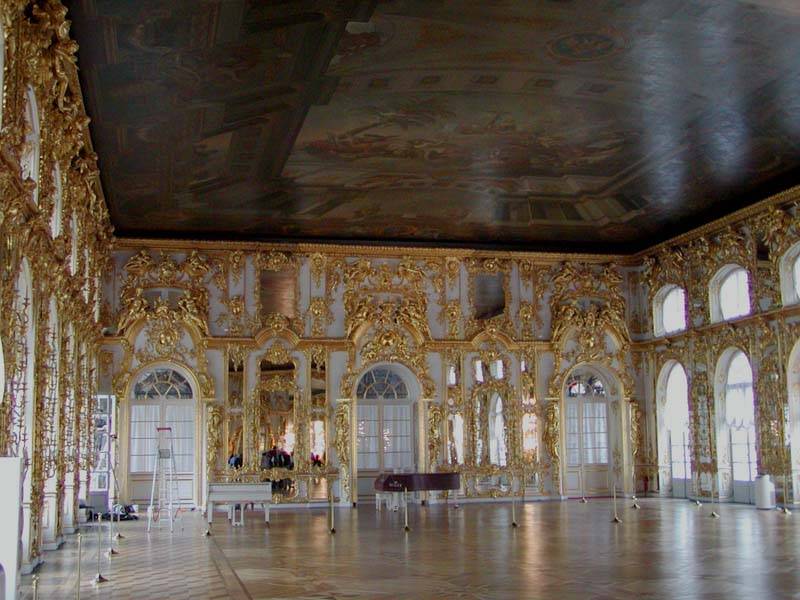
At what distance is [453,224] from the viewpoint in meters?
26.2

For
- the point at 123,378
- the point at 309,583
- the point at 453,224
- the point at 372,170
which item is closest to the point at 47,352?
the point at 309,583

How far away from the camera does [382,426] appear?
27.4 m

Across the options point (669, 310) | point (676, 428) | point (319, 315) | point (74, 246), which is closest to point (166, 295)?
point (319, 315)

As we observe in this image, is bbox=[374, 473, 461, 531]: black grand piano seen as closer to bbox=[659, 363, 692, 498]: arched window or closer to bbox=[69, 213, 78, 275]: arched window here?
bbox=[659, 363, 692, 498]: arched window

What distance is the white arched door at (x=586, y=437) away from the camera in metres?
28.3

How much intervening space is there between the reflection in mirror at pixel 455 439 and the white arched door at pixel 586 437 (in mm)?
3082

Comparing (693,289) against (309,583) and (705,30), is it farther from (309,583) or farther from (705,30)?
(309,583)

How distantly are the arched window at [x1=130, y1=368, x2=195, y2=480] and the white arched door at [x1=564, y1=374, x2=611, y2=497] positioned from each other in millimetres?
10391

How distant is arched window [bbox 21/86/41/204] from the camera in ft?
39.5

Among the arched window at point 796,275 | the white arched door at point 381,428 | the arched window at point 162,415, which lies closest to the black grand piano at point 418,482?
the white arched door at point 381,428

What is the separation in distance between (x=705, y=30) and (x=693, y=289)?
13779 millimetres

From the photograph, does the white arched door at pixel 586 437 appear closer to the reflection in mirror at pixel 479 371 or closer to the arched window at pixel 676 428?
the arched window at pixel 676 428

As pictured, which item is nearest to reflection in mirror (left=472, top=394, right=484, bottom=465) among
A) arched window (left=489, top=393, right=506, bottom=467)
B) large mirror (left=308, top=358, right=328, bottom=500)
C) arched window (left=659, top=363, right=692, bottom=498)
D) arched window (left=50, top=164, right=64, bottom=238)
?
arched window (left=489, top=393, right=506, bottom=467)

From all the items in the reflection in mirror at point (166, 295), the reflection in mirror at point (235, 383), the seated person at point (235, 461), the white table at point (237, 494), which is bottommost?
the white table at point (237, 494)
